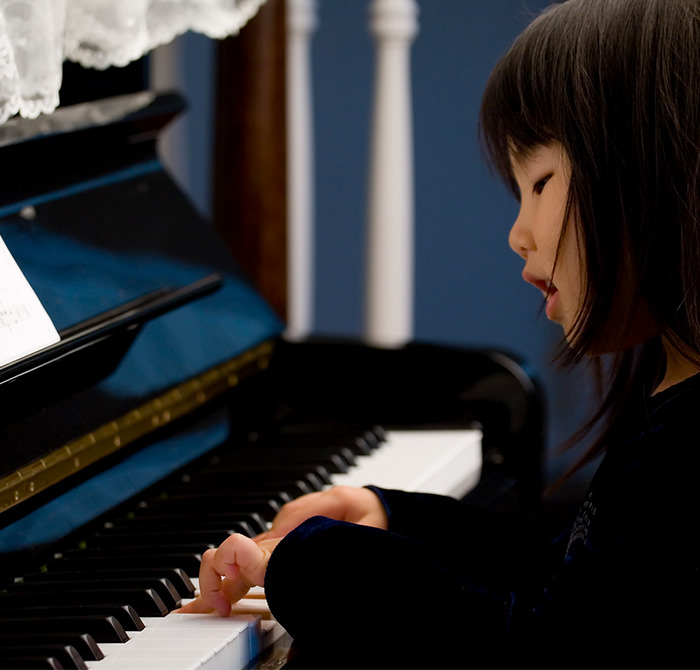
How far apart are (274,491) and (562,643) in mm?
387

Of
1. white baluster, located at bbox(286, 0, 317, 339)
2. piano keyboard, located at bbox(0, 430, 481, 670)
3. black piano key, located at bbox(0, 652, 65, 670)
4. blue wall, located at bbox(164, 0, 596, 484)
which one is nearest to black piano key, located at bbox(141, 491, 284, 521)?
piano keyboard, located at bbox(0, 430, 481, 670)

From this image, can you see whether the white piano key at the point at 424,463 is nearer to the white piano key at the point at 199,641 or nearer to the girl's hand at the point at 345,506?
the girl's hand at the point at 345,506

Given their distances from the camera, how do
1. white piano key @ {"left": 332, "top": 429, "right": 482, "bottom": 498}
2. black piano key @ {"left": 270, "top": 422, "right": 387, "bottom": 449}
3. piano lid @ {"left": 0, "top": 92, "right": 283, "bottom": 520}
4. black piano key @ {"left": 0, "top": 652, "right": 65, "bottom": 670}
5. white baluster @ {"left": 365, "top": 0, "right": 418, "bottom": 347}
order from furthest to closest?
white baluster @ {"left": 365, "top": 0, "right": 418, "bottom": 347}, black piano key @ {"left": 270, "top": 422, "right": 387, "bottom": 449}, white piano key @ {"left": 332, "top": 429, "right": 482, "bottom": 498}, piano lid @ {"left": 0, "top": 92, "right": 283, "bottom": 520}, black piano key @ {"left": 0, "top": 652, "right": 65, "bottom": 670}

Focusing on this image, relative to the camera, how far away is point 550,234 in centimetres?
86

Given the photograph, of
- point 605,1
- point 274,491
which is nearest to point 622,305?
point 605,1

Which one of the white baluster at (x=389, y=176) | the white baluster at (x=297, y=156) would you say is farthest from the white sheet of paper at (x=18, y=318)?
the white baluster at (x=389, y=176)

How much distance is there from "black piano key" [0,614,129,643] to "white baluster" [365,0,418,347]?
1.15 m

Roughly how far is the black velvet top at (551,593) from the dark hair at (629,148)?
8cm

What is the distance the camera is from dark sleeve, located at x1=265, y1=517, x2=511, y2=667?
751mm

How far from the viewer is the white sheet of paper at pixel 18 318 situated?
2.90ft

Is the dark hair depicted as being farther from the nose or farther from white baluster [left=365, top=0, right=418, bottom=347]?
white baluster [left=365, top=0, right=418, bottom=347]

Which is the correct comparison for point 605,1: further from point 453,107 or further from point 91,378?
point 453,107

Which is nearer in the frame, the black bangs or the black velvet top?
the black velvet top

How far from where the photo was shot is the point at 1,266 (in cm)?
94
